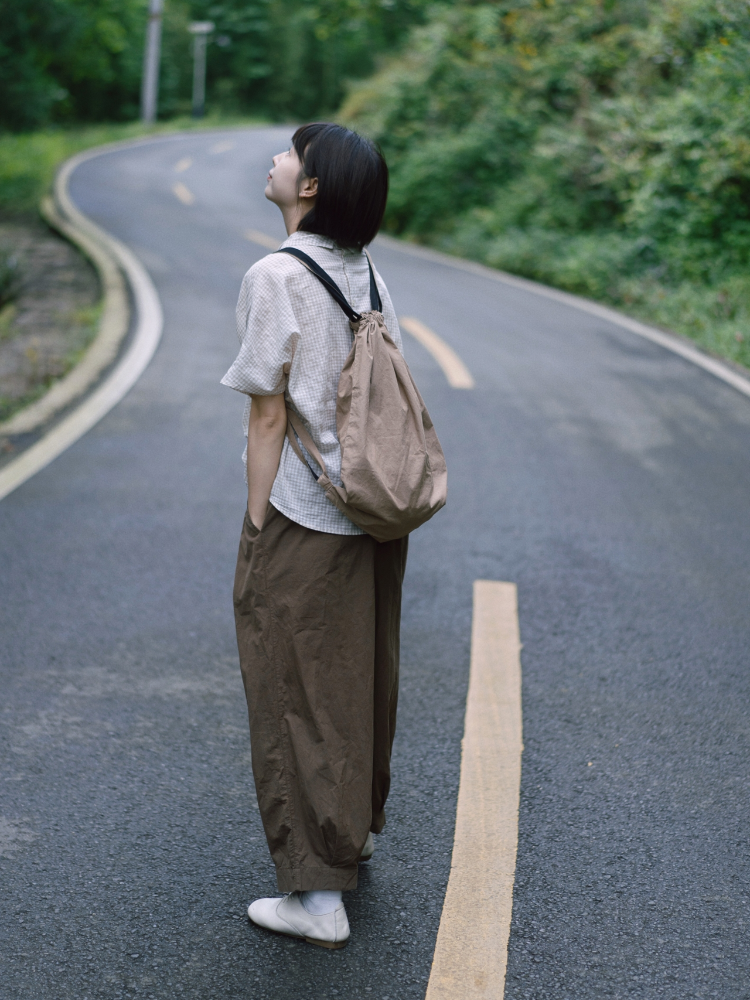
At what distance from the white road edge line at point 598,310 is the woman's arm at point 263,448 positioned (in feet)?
22.6

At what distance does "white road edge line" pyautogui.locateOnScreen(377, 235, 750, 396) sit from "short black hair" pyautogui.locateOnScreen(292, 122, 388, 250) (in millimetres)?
6773

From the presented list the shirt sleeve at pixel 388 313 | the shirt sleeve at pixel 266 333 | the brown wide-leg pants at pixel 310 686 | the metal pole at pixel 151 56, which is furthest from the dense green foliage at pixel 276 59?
the brown wide-leg pants at pixel 310 686

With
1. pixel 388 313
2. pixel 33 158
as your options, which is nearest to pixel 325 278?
pixel 388 313

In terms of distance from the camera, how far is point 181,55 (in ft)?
206

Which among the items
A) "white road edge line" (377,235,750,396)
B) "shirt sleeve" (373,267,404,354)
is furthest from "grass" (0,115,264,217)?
"shirt sleeve" (373,267,404,354)

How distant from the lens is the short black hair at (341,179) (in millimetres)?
2141

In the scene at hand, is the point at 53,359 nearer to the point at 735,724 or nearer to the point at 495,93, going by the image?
the point at 735,724

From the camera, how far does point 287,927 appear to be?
2324 mm

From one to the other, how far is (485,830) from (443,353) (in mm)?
6771

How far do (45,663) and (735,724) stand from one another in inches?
97.4

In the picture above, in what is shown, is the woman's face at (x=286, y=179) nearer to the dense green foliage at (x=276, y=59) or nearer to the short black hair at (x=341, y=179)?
the short black hair at (x=341, y=179)

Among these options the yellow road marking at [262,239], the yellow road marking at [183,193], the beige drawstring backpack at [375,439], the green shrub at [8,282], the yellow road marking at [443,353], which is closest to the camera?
the beige drawstring backpack at [375,439]

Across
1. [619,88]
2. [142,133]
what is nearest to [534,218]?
[619,88]

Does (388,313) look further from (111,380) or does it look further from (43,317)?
(43,317)
